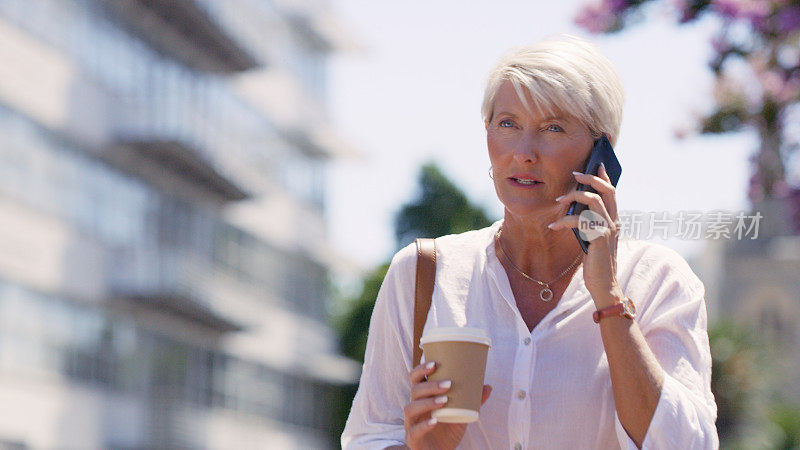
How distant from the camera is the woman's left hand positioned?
9.74 ft

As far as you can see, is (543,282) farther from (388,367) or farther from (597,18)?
(597,18)

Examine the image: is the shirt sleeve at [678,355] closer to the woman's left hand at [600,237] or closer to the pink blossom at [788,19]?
the woman's left hand at [600,237]

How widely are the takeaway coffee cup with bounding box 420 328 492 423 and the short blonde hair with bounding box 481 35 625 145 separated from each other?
0.55m

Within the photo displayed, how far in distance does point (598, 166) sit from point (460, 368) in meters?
0.55

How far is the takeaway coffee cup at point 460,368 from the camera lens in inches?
114

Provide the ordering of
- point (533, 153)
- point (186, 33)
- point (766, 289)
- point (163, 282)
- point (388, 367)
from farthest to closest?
1. point (766, 289)
2. point (186, 33)
3. point (163, 282)
4. point (388, 367)
5. point (533, 153)

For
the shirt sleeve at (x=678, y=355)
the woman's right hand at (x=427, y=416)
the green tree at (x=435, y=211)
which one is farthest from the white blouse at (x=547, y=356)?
the green tree at (x=435, y=211)

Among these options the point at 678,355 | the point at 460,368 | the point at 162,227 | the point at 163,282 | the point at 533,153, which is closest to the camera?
the point at 460,368

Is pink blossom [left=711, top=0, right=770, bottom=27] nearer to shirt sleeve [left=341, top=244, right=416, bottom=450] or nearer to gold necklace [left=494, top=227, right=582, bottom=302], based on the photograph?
gold necklace [left=494, top=227, right=582, bottom=302]

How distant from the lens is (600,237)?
9.78 ft

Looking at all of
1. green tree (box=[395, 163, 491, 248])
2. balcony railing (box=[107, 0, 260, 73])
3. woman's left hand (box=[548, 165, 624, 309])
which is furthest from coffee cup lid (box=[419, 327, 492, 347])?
green tree (box=[395, 163, 491, 248])

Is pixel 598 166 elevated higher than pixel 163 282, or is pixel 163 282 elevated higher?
pixel 163 282

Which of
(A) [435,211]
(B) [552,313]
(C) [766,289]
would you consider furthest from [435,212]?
(B) [552,313]

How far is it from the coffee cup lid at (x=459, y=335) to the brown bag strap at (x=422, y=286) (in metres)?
0.27
